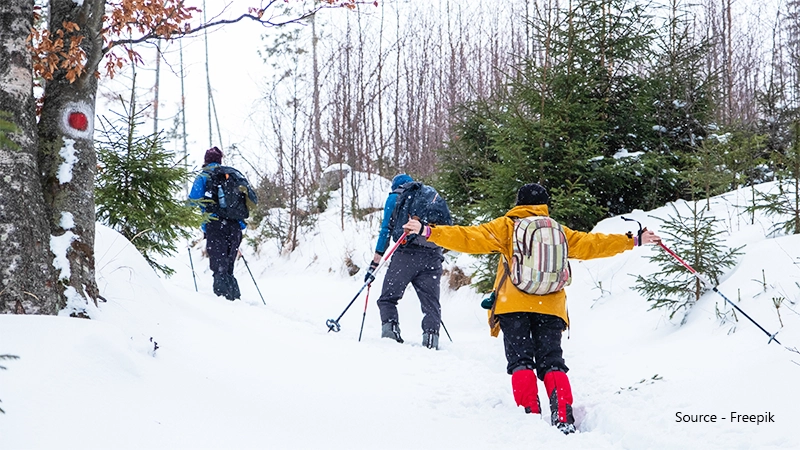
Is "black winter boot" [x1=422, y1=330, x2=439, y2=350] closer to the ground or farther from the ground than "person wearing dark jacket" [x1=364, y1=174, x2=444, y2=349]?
closer to the ground

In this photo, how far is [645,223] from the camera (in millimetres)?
7879

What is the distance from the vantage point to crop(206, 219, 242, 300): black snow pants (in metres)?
7.87

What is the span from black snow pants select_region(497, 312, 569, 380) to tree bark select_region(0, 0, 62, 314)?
300cm

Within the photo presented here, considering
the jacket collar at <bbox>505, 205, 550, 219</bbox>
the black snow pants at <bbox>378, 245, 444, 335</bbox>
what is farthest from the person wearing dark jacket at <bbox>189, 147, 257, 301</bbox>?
the jacket collar at <bbox>505, 205, 550, 219</bbox>

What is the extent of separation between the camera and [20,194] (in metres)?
3.41

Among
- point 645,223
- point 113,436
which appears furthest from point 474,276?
point 113,436

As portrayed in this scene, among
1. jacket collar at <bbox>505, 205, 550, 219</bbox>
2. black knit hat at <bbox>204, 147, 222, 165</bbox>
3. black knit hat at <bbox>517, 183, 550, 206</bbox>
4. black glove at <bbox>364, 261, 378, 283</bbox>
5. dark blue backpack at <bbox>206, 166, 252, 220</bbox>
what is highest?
black knit hat at <bbox>204, 147, 222, 165</bbox>

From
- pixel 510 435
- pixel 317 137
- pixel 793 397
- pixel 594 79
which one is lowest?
pixel 510 435

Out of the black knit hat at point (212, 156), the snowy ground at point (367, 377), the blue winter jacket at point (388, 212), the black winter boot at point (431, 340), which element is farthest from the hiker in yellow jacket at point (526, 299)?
the black knit hat at point (212, 156)

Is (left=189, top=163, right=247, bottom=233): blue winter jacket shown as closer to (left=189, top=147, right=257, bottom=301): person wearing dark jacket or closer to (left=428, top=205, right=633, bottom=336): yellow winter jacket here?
(left=189, top=147, right=257, bottom=301): person wearing dark jacket

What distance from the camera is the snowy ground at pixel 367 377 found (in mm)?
2678

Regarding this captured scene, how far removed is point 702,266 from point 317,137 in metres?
14.1

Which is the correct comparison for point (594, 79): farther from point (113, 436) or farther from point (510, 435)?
point (113, 436)

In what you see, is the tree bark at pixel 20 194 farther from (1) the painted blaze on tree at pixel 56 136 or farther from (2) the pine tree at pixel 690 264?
(2) the pine tree at pixel 690 264
